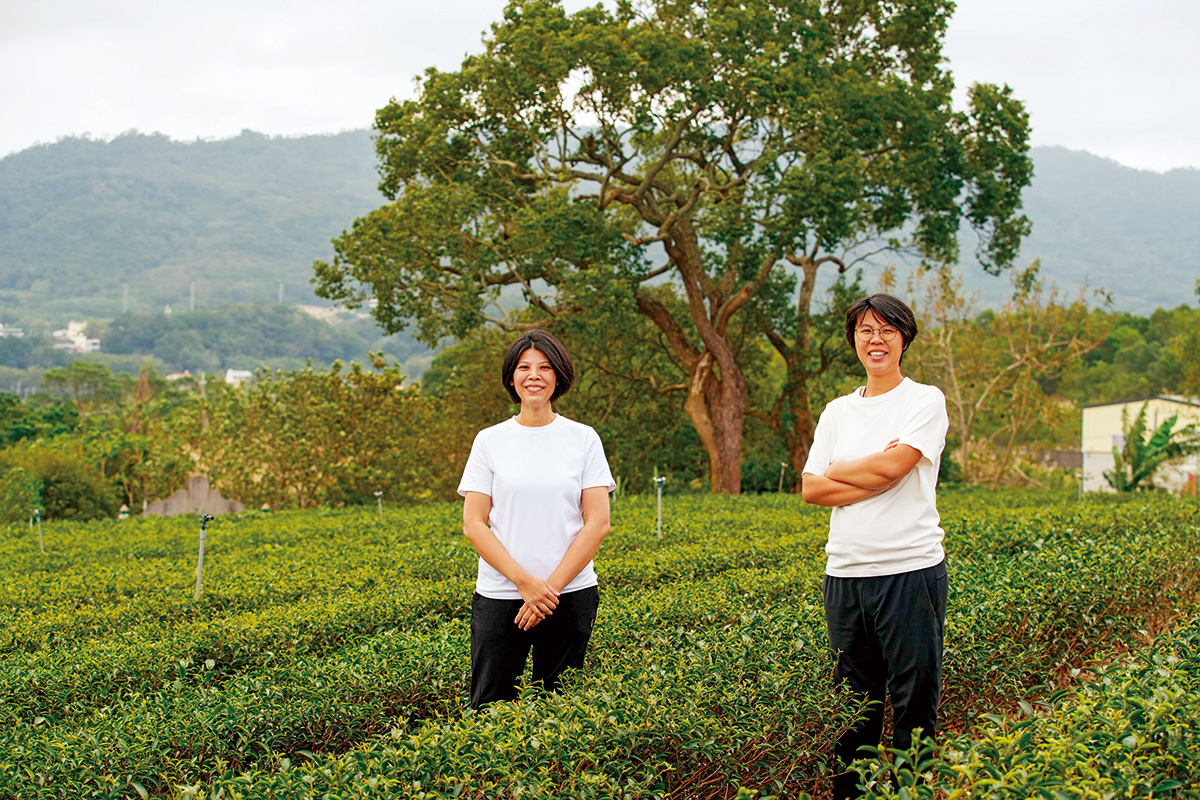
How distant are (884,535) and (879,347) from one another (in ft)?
2.18

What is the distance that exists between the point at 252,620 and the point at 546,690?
323cm

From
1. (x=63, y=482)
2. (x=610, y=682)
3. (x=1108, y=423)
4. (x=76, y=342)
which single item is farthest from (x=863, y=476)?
(x=76, y=342)

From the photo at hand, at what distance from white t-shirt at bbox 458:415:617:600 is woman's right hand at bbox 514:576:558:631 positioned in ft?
0.21

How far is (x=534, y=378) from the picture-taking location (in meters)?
3.45

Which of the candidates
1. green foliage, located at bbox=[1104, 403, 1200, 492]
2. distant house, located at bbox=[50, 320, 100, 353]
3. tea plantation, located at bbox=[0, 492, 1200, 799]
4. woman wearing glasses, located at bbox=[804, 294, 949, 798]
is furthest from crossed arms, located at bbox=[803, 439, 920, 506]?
distant house, located at bbox=[50, 320, 100, 353]

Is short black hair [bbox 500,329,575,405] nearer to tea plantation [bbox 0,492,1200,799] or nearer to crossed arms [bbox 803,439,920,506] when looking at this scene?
crossed arms [bbox 803,439,920,506]

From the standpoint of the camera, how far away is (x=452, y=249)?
54.5 ft

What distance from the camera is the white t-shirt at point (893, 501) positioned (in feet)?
10.4

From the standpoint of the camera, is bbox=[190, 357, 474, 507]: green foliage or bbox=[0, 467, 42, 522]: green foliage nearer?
bbox=[0, 467, 42, 522]: green foliage

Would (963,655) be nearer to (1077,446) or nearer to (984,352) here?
(984,352)

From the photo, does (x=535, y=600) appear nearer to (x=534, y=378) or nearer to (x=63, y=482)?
(x=534, y=378)

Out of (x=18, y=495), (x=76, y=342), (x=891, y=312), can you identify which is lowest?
(x=18, y=495)

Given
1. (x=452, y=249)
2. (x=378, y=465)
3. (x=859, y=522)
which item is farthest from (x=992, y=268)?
(x=859, y=522)

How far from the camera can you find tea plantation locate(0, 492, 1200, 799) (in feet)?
8.72
